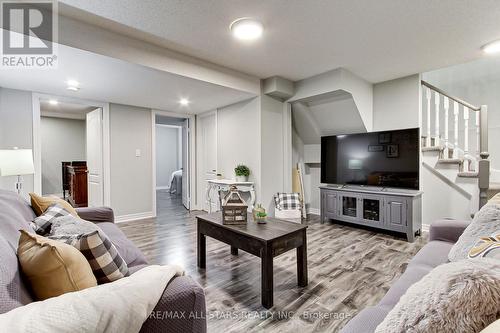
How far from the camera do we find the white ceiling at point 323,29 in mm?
1979

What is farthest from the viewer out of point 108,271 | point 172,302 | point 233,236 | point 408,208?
point 408,208

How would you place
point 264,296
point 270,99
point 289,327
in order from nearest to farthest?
point 289,327
point 264,296
point 270,99

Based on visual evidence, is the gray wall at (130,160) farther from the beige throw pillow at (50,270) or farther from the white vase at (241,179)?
the beige throw pillow at (50,270)

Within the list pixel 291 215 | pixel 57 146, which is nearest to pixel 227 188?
pixel 291 215

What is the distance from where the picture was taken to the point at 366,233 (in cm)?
358

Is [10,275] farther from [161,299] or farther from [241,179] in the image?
[241,179]

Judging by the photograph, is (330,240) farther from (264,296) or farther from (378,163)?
(264,296)

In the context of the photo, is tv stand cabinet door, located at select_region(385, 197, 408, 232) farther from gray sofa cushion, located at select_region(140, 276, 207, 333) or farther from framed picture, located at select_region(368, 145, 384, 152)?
gray sofa cushion, located at select_region(140, 276, 207, 333)

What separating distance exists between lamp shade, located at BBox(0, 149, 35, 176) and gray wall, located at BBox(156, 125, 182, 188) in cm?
619

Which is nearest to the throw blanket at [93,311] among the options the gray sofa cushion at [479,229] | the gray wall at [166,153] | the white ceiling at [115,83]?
the gray sofa cushion at [479,229]

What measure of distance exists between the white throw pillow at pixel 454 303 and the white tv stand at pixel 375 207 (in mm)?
2882

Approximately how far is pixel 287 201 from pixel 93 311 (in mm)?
3425

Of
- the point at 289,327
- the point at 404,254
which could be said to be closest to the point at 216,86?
the point at 289,327

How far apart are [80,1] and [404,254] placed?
13.0 ft
